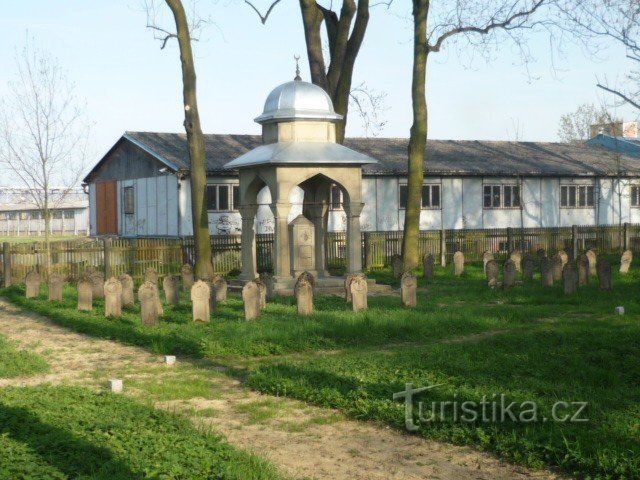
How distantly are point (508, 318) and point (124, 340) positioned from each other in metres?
6.67

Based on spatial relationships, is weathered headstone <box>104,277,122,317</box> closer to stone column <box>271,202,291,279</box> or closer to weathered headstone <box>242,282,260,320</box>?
weathered headstone <box>242,282,260,320</box>

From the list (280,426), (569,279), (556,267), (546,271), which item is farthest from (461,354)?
(556,267)

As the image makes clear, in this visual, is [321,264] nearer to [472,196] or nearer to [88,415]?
[88,415]

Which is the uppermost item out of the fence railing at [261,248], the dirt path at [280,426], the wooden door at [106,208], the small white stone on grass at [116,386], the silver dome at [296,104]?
the silver dome at [296,104]

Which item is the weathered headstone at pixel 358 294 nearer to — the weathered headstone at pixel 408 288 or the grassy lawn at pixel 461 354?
the grassy lawn at pixel 461 354

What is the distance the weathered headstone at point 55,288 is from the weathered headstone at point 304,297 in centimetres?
646

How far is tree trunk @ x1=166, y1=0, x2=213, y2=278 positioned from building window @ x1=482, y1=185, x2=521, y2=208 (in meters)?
18.3

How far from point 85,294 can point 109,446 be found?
35.2ft

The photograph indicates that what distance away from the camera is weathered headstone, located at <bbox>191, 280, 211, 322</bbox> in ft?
48.5

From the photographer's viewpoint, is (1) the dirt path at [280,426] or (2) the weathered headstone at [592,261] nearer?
(1) the dirt path at [280,426]

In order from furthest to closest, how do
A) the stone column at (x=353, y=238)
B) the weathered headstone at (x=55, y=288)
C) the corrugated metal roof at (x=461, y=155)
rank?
the corrugated metal roof at (x=461, y=155), the stone column at (x=353, y=238), the weathered headstone at (x=55, y=288)

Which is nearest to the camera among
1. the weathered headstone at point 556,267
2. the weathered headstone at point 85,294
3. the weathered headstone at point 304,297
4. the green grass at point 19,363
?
the green grass at point 19,363

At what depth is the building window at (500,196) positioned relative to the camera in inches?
1500

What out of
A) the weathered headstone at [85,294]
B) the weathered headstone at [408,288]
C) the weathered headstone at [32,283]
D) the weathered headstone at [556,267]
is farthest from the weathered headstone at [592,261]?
the weathered headstone at [32,283]
